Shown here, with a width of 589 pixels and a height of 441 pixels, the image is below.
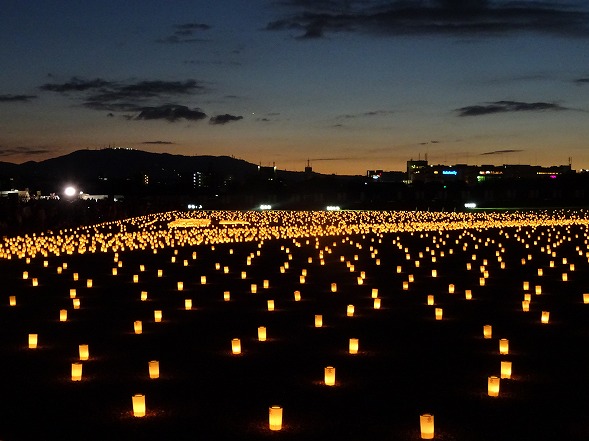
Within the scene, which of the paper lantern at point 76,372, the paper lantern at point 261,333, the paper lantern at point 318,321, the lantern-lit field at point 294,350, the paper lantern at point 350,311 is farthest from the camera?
the paper lantern at point 350,311

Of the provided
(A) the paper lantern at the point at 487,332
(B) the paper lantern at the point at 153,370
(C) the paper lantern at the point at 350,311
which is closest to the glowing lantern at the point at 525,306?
(A) the paper lantern at the point at 487,332

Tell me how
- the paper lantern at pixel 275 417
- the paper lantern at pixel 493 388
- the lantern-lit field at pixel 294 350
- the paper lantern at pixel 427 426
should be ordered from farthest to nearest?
1. the paper lantern at pixel 493 388
2. the lantern-lit field at pixel 294 350
3. the paper lantern at pixel 275 417
4. the paper lantern at pixel 427 426

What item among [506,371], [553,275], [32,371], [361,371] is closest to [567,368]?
[506,371]

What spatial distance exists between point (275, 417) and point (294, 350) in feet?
10.1

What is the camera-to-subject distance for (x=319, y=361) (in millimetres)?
9172

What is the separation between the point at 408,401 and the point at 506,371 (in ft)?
4.50

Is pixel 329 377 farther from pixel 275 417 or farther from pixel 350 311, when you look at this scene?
pixel 350 311

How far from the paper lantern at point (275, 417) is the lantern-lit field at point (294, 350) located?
1cm

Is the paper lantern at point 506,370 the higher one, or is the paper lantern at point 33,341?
the paper lantern at point 33,341

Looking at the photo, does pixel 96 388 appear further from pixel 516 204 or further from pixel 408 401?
pixel 516 204

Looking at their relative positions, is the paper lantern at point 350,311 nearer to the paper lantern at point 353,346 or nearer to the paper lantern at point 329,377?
the paper lantern at point 353,346

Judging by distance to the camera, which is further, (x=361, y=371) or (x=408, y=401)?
(x=361, y=371)

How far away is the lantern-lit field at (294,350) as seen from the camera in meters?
6.92

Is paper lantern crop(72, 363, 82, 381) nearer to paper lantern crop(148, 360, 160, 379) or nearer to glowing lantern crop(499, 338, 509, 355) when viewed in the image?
paper lantern crop(148, 360, 160, 379)
